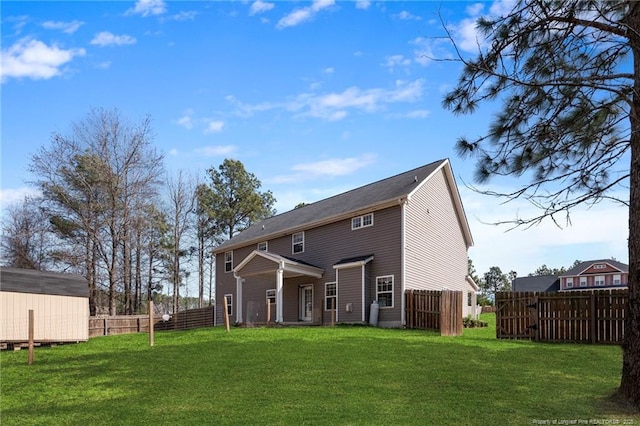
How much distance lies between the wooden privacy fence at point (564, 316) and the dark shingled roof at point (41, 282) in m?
14.7

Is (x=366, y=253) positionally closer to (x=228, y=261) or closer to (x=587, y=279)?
(x=228, y=261)

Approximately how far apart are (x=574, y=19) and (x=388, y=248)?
14.0 m

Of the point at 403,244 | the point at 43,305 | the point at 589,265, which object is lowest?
the point at 589,265

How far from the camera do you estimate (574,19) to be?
304 inches

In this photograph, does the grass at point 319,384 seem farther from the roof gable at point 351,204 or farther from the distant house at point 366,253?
the roof gable at point 351,204

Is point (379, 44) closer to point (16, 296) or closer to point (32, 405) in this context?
point (32, 405)

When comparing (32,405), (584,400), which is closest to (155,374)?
(32,405)

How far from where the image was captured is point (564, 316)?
1528 centimetres

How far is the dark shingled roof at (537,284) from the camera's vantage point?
56344 millimetres

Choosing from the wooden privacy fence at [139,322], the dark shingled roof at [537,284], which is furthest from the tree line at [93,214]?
the dark shingled roof at [537,284]

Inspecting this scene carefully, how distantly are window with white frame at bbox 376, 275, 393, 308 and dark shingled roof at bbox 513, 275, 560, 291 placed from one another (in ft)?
129

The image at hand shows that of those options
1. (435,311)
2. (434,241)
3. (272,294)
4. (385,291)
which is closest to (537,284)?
(434,241)

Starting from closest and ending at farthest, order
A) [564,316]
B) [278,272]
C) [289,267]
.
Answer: [564,316], [278,272], [289,267]

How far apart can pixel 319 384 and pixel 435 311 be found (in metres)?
10.5
